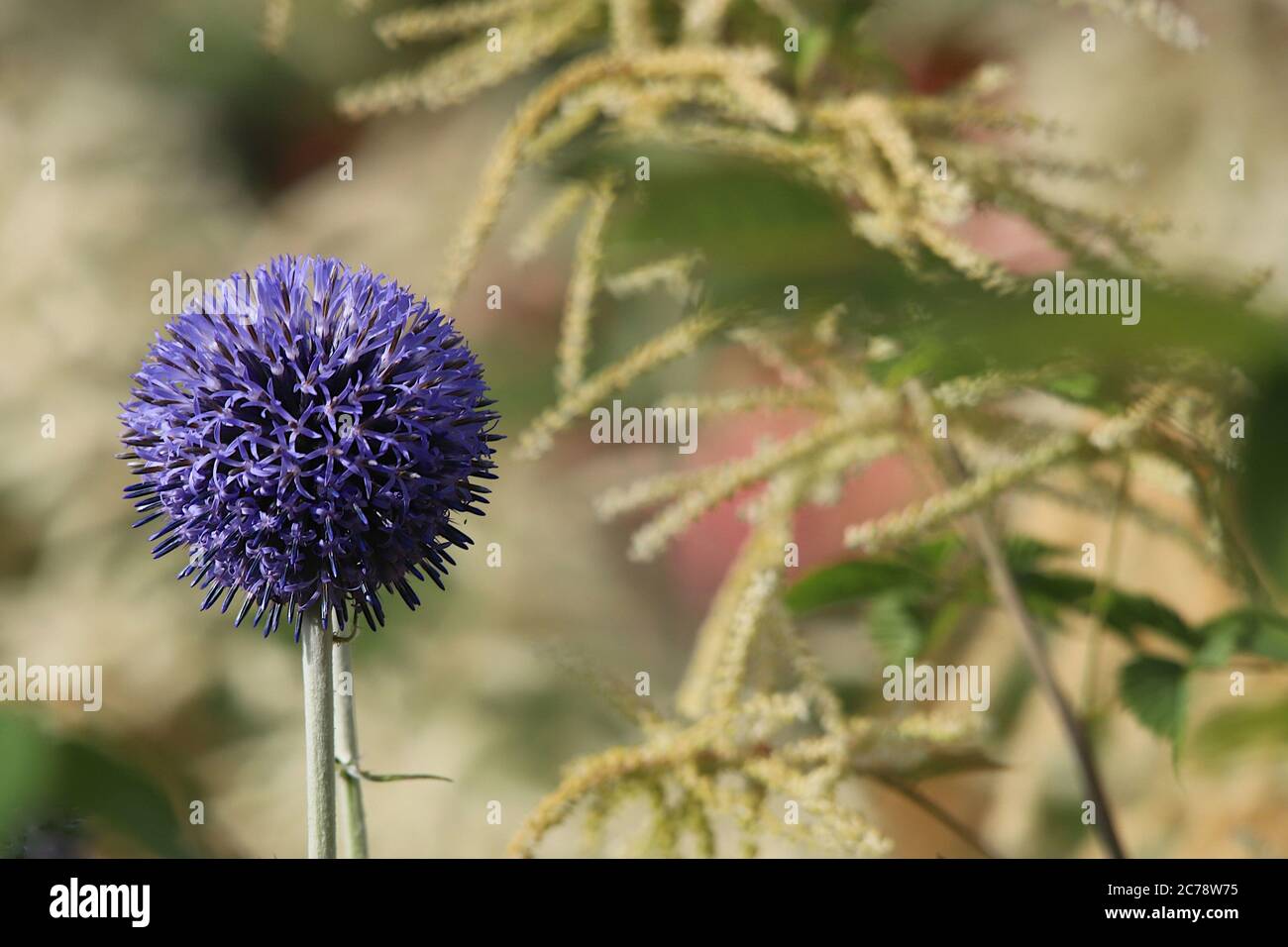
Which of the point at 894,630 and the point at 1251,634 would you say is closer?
the point at 1251,634

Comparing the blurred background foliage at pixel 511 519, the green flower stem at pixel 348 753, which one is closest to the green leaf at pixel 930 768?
the blurred background foliage at pixel 511 519

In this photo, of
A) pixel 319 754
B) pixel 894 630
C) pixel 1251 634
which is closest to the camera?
pixel 319 754

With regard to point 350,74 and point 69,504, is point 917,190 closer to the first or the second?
point 69,504

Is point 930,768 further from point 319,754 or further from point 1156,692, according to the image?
point 319,754

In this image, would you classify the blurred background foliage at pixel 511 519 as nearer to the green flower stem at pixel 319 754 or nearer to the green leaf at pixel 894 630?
the green leaf at pixel 894 630

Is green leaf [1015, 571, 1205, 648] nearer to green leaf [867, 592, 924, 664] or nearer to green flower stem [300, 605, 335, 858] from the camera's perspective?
green leaf [867, 592, 924, 664]

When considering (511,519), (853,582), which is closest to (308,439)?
(853,582)
